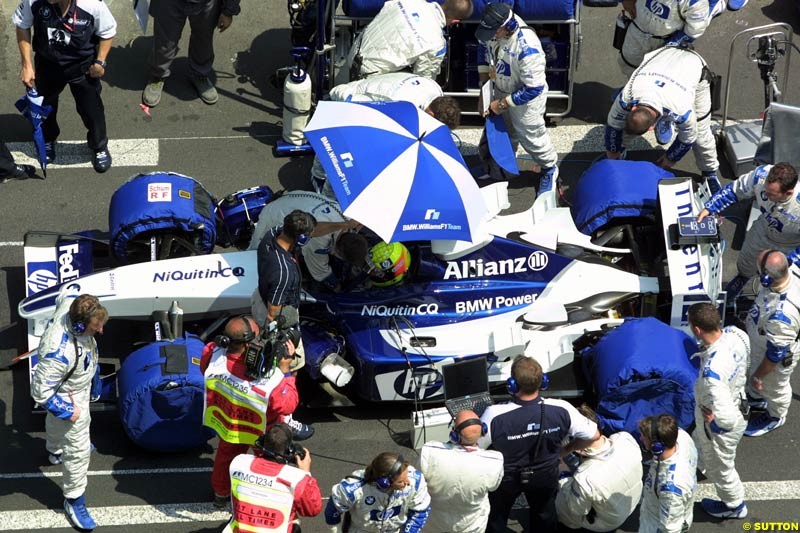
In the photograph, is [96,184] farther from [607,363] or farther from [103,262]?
[607,363]

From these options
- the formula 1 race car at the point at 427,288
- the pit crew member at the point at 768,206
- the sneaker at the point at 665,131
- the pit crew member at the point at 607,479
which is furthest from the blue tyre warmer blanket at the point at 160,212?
the sneaker at the point at 665,131

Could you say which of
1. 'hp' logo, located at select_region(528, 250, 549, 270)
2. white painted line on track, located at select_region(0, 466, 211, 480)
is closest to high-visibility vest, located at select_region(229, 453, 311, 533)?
white painted line on track, located at select_region(0, 466, 211, 480)

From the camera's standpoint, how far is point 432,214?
882cm

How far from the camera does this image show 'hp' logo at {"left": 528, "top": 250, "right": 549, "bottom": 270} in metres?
9.55

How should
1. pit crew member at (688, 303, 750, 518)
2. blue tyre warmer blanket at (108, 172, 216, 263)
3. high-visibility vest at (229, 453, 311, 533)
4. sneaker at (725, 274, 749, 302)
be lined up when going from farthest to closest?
sneaker at (725, 274, 749, 302) → blue tyre warmer blanket at (108, 172, 216, 263) → pit crew member at (688, 303, 750, 518) → high-visibility vest at (229, 453, 311, 533)

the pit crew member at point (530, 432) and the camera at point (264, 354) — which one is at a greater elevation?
the camera at point (264, 354)

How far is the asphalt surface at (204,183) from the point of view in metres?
8.98

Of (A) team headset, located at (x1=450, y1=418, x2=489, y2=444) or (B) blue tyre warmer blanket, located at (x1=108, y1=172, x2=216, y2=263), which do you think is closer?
(A) team headset, located at (x1=450, y1=418, x2=489, y2=444)

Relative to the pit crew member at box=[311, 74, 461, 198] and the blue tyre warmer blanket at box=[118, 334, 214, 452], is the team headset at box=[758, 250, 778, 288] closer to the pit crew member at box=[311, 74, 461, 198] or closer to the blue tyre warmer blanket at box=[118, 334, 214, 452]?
the pit crew member at box=[311, 74, 461, 198]

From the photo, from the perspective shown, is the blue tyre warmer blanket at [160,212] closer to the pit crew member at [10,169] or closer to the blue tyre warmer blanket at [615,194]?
the pit crew member at [10,169]

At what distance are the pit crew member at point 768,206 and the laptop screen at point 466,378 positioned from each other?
2.31 m

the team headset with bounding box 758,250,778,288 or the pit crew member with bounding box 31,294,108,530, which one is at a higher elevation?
the team headset with bounding box 758,250,778,288

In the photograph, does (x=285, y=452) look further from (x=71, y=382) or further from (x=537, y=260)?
(x=537, y=260)

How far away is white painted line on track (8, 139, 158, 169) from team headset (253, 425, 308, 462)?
5.20 metres
